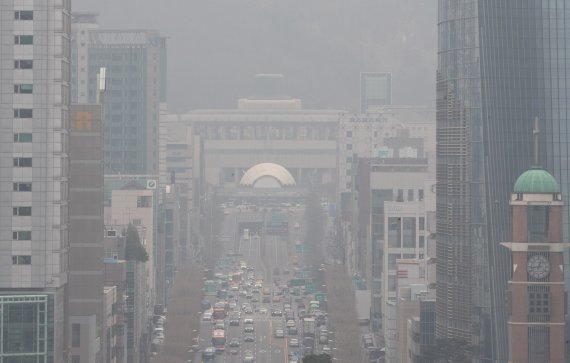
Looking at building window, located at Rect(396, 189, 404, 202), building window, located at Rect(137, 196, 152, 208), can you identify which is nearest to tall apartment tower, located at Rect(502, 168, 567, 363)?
building window, located at Rect(396, 189, 404, 202)

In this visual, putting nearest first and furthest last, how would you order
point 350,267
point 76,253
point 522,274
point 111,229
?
point 522,274
point 76,253
point 111,229
point 350,267

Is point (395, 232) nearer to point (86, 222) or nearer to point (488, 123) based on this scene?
point (488, 123)

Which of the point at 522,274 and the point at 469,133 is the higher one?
the point at 469,133

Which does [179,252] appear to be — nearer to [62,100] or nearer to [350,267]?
[350,267]

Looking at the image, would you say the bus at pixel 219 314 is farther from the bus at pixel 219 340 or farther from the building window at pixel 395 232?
the bus at pixel 219 340

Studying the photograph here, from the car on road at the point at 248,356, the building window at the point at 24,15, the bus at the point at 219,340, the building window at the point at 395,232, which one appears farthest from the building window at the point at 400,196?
the building window at the point at 24,15

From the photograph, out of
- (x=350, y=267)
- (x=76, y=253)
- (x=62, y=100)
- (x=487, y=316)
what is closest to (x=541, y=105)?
(x=487, y=316)
